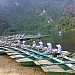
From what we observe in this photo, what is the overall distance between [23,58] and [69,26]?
3785 inches

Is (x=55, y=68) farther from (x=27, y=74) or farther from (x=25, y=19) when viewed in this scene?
(x=25, y=19)

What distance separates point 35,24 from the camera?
123 m

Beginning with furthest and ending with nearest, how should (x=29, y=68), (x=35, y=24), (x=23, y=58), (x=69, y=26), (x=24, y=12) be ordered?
1. (x=24, y=12)
2. (x=35, y=24)
3. (x=69, y=26)
4. (x=23, y=58)
5. (x=29, y=68)

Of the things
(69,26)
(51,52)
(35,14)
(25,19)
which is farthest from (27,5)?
(51,52)

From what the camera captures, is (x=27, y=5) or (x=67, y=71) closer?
(x=67, y=71)

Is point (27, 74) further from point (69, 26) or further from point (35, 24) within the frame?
point (35, 24)

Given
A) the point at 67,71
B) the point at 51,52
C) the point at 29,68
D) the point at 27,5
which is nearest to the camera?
the point at 67,71

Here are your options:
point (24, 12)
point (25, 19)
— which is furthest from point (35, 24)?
point (24, 12)

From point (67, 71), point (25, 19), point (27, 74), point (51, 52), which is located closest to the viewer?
point (67, 71)

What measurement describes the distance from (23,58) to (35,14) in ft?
413

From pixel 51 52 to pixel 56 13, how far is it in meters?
128

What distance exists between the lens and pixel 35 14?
5610 inches

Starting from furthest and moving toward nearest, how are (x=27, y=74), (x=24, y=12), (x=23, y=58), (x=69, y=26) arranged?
1. (x=24, y=12)
2. (x=69, y=26)
3. (x=23, y=58)
4. (x=27, y=74)

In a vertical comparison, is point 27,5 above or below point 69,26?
above
